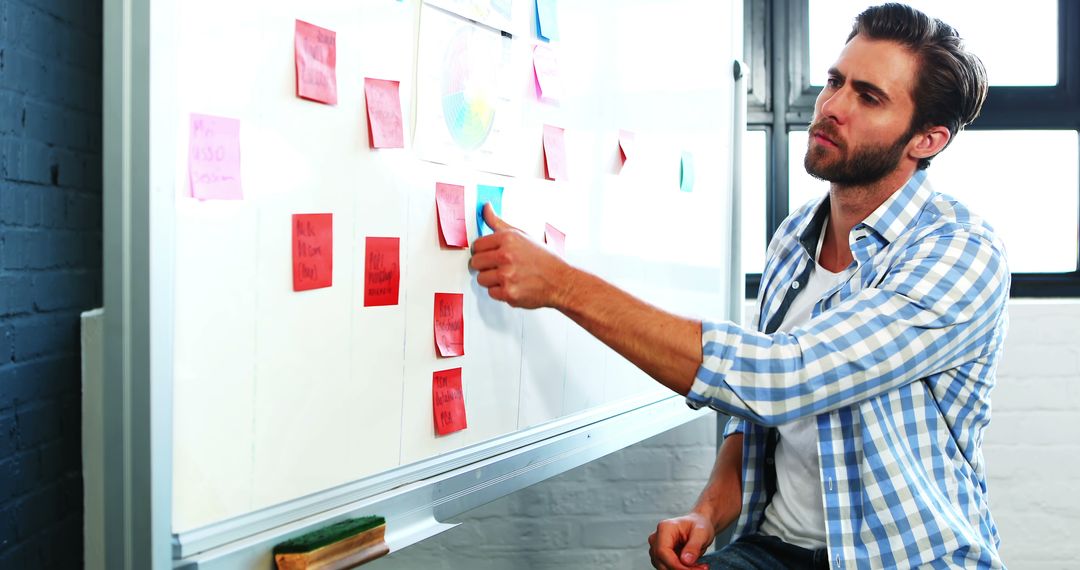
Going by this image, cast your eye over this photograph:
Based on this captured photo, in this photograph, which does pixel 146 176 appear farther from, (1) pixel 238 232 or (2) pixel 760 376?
(2) pixel 760 376

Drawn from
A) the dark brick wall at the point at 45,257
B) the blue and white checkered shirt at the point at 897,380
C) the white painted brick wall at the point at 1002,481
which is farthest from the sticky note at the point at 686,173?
the dark brick wall at the point at 45,257

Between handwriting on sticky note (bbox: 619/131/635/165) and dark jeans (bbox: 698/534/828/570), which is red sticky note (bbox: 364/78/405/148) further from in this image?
dark jeans (bbox: 698/534/828/570)

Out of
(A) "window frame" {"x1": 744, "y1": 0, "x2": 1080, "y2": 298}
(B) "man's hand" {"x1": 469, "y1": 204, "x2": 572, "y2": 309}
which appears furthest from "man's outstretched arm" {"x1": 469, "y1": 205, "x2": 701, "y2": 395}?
(A) "window frame" {"x1": 744, "y1": 0, "x2": 1080, "y2": 298}

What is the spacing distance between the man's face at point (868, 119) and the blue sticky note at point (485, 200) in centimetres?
53

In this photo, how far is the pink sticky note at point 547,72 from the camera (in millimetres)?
1099

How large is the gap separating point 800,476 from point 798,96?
1.20 m

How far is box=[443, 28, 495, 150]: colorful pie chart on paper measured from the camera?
0.94m

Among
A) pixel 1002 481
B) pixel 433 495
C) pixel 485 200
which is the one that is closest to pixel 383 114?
pixel 485 200

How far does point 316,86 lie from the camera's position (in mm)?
780

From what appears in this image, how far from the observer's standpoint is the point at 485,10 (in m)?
1.00

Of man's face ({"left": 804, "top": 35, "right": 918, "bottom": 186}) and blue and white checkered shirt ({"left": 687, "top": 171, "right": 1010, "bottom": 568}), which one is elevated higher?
man's face ({"left": 804, "top": 35, "right": 918, "bottom": 186})

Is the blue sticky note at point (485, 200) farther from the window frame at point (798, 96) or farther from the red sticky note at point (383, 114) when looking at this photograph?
the window frame at point (798, 96)

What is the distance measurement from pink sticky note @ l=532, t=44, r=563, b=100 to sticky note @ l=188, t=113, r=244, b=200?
0.48 m

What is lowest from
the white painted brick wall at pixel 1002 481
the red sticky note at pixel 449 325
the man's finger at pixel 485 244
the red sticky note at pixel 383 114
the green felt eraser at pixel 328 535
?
the white painted brick wall at pixel 1002 481
